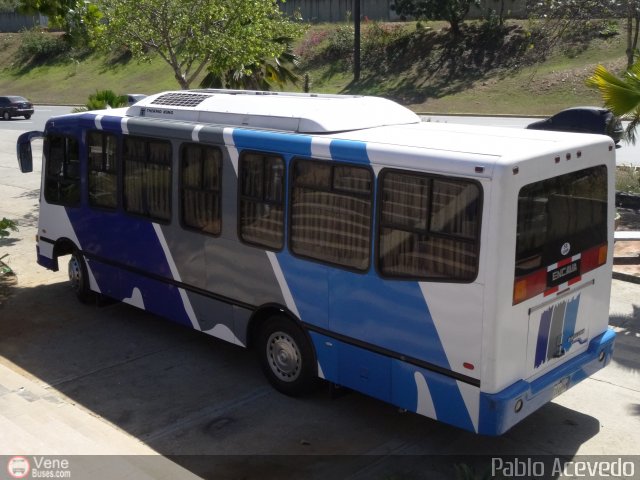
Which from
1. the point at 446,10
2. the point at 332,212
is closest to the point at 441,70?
the point at 446,10

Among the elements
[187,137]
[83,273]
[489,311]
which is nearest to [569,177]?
[489,311]

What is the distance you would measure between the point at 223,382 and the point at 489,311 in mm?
3358

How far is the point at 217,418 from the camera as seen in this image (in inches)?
302

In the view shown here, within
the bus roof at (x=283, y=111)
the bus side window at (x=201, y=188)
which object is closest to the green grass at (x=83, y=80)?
the bus roof at (x=283, y=111)

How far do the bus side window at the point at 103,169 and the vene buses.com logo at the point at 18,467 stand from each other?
3737 mm

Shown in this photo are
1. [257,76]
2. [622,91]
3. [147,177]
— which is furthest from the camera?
[257,76]

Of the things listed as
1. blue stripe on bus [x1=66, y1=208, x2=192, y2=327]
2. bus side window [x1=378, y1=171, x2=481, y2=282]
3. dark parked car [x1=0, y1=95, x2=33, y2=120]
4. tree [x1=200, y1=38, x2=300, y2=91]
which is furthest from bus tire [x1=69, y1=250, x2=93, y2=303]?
dark parked car [x1=0, y1=95, x2=33, y2=120]

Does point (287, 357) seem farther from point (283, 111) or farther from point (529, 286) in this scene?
point (529, 286)

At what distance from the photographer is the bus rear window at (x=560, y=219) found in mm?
6332

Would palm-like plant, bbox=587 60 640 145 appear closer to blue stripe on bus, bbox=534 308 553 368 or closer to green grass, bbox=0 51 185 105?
blue stripe on bus, bbox=534 308 553 368

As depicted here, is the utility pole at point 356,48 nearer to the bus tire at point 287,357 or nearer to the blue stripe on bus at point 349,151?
the bus tire at point 287,357

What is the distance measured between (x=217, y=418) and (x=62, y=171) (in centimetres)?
441

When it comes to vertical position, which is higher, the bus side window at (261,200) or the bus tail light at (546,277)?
the bus side window at (261,200)

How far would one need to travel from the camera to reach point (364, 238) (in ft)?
23.0
